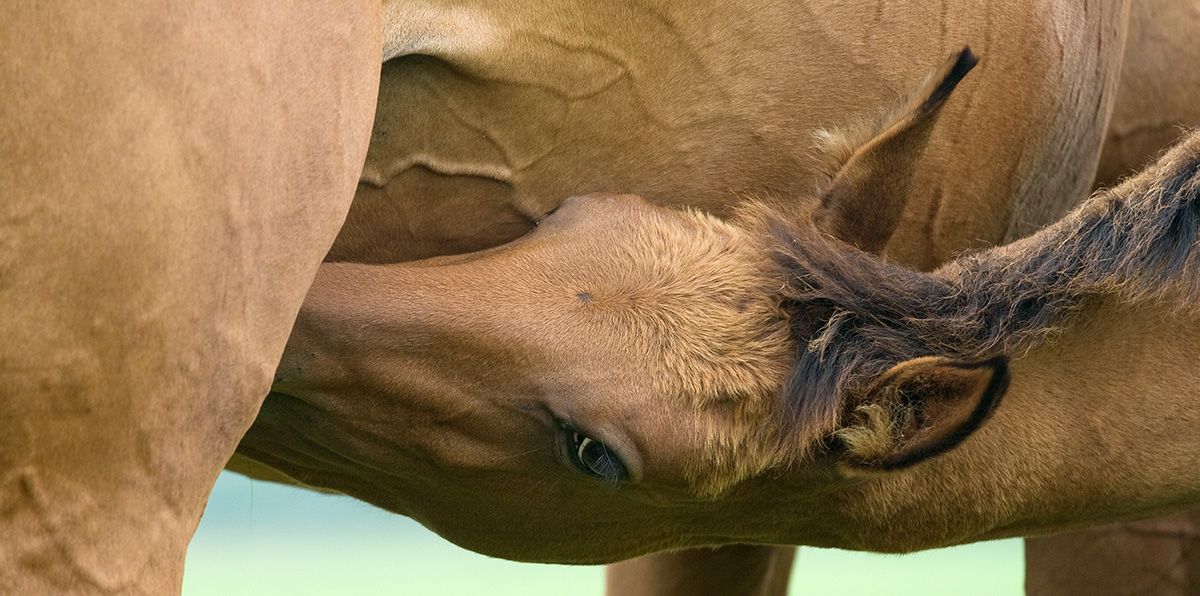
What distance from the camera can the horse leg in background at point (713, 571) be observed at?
4035mm

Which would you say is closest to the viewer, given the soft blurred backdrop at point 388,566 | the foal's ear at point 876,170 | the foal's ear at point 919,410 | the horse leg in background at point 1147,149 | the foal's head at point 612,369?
the foal's ear at point 919,410

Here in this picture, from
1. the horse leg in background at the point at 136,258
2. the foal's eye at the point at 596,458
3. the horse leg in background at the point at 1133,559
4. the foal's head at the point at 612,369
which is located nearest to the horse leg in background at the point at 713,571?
the horse leg in background at the point at 1133,559

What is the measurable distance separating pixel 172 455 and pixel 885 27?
1702mm

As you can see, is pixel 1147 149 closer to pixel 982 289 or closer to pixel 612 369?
pixel 982 289

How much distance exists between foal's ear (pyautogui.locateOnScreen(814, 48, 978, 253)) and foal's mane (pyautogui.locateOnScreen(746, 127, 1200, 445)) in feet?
0.40

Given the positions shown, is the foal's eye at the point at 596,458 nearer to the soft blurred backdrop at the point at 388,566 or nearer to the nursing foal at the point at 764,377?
the nursing foal at the point at 764,377

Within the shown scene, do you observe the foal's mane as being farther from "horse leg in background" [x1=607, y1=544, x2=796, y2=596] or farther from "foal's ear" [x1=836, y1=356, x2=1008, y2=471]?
"horse leg in background" [x1=607, y1=544, x2=796, y2=596]

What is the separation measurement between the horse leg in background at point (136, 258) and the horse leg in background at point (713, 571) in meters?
2.41

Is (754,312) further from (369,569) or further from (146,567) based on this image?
(369,569)

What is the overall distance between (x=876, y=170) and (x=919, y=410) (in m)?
0.52

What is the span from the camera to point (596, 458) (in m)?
2.54

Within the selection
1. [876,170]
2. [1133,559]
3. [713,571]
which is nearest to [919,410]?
[876,170]

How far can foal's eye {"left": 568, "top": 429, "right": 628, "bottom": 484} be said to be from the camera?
252cm

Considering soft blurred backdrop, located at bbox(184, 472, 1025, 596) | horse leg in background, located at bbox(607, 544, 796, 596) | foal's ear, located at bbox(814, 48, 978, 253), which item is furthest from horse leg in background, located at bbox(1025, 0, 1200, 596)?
soft blurred backdrop, located at bbox(184, 472, 1025, 596)
